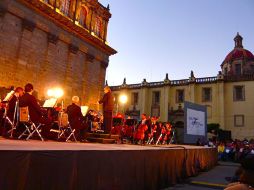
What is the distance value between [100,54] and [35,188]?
78.1 feet

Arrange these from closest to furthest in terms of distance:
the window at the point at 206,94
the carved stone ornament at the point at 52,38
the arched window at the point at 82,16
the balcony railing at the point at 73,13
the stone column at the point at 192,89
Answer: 1. the balcony railing at the point at 73,13
2. the carved stone ornament at the point at 52,38
3. the arched window at the point at 82,16
4. the window at the point at 206,94
5. the stone column at the point at 192,89

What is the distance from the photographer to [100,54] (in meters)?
27.0

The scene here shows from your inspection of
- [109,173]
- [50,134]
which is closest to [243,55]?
[50,134]

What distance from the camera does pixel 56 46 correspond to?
21.7 metres

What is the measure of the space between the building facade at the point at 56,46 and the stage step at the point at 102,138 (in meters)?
8.55

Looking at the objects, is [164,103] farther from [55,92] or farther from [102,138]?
[102,138]

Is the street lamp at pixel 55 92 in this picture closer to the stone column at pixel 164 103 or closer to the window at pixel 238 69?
the stone column at pixel 164 103

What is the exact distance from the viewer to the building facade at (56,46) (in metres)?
18.0

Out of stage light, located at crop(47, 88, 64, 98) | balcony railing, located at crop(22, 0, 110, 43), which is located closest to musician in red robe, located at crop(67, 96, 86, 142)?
stage light, located at crop(47, 88, 64, 98)

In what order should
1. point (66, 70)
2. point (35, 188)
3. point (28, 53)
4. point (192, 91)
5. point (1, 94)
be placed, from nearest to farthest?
point (35, 188)
point (1, 94)
point (28, 53)
point (66, 70)
point (192, 91)

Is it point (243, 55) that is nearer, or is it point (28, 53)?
point (28, 53)

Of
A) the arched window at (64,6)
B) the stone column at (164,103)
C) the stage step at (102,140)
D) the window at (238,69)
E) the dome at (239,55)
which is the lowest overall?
the stage step at (102,140)

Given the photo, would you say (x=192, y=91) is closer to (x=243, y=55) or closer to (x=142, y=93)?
(x=142, y=93)

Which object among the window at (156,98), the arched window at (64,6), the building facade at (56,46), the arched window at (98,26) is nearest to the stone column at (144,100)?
the window at (156,98)
